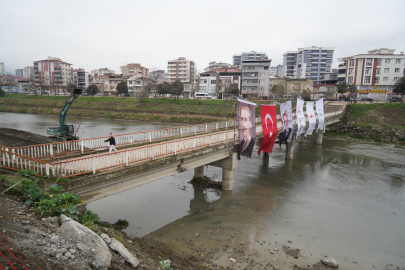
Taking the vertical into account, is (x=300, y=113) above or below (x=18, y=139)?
above

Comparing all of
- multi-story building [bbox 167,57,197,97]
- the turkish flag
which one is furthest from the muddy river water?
multi-story building [bbox 167,57,197,97]

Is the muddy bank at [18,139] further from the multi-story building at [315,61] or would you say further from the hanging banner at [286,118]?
the multi-story building at [315,61]

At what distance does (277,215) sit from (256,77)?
61.3 meters

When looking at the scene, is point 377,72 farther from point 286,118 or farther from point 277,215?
point 277,215

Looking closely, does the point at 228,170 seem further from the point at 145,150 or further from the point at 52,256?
the point at 52,256

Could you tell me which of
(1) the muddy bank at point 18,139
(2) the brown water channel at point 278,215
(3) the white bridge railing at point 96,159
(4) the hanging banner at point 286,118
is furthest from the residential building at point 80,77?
(3) the white bridge railing at point 96,159

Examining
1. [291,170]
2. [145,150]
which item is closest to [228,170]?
[145,150]

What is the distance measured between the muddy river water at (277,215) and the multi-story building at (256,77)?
4979 cm

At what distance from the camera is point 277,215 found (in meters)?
13.4

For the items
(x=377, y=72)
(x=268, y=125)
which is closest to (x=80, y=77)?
(x=377, y=72)

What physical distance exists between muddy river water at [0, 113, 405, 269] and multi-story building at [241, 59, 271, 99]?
49.8m

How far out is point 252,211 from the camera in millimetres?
13680

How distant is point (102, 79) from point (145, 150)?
309 feet

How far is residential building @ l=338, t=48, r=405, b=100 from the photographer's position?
59438mm
